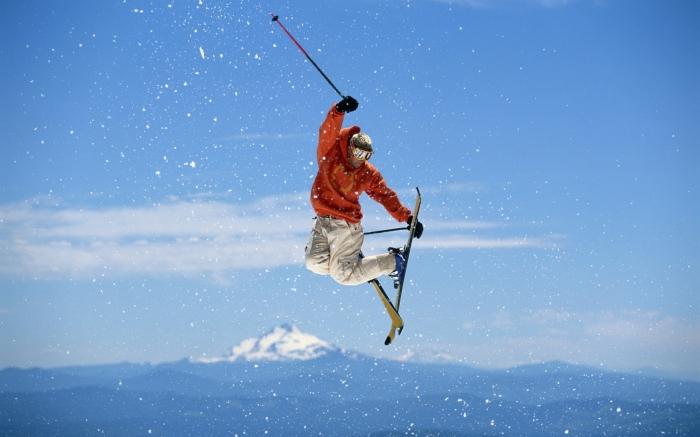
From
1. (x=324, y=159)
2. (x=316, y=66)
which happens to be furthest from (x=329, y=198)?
(x=316, y=66)

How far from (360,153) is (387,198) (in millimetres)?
1050

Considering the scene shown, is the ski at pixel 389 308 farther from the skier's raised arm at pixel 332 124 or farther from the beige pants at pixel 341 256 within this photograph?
the skier's raised arm at pixel 332 124

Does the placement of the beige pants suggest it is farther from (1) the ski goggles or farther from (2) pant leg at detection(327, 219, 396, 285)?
(1) the ski goggles

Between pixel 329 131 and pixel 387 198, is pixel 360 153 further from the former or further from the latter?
pixel 387 198

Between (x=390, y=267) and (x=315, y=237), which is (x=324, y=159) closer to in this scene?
(x=315, y=237)

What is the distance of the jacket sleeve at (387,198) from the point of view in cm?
1076

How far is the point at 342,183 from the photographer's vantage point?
10.4m

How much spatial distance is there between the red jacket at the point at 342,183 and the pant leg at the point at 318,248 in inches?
7.8

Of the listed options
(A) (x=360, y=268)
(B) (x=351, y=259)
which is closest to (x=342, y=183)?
(B) (x=351, y=259)

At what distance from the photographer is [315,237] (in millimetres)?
10664

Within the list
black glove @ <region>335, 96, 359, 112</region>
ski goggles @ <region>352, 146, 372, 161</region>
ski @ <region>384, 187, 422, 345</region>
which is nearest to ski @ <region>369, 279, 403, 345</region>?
ski @ <region>384, 187, 422, 345</region>

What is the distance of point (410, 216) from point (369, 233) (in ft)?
2.32

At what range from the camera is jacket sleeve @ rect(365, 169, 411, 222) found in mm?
10758

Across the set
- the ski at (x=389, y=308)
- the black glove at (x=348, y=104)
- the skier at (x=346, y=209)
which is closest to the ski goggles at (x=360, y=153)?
the skier at (x=346, y=209)
